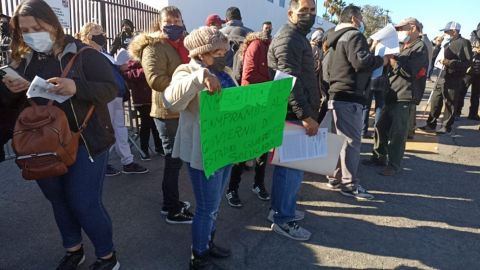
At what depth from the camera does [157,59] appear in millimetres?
3074

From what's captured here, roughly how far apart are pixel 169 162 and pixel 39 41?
1451mm

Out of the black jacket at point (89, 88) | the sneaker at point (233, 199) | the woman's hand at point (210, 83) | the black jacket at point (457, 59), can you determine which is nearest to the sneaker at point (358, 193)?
the sneaker at point (233, 199)

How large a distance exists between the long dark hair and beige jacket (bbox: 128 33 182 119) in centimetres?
85

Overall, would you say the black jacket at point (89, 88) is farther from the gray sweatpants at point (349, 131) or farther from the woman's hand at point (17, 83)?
the gray sweatpants at point (349, 131)

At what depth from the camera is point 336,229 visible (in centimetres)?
356

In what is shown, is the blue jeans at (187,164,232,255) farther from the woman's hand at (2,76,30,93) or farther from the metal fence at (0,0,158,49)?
the metal fence at (0,0,158,49)

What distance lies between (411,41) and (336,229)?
2.71 m

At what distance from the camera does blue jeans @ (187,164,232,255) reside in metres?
2.49

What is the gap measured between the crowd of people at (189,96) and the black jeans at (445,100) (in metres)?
3.14

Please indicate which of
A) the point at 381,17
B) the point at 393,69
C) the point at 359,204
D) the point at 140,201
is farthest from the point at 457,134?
the point at 381,17

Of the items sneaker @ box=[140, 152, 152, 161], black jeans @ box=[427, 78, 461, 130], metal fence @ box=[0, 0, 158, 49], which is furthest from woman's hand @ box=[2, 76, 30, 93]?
black jeans @ box=[427, 78, 461, 130]

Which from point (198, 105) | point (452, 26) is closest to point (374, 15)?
point (452, 26)

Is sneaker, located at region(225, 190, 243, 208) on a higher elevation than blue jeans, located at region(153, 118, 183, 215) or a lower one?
lower

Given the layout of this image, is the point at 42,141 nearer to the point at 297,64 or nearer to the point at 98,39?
the point at 297,64
